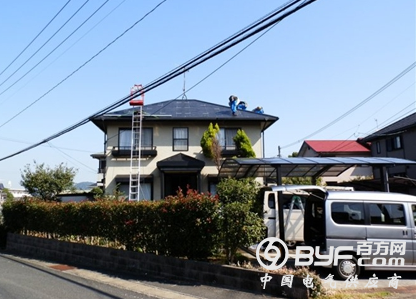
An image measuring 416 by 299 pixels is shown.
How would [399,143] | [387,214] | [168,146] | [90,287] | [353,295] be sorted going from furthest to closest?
[399,143] → [168,146] → [387,214] → [90,287] → [353,295]

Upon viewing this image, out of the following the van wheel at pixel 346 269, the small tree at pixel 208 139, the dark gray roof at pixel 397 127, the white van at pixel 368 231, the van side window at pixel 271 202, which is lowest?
the van wheel at pixel 346 269

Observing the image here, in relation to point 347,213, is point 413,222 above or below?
below

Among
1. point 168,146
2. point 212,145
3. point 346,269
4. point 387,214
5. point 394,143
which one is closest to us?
point 346,269

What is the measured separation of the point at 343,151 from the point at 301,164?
70.0 feet

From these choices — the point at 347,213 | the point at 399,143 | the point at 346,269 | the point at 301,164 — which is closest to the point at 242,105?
the point at 301,164

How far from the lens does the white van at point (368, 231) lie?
7449 mm

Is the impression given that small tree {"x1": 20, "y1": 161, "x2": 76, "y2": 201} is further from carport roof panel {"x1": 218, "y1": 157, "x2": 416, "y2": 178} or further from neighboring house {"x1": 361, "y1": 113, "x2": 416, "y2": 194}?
neighboring house {"x1": 361, "y1": 113, "x2": 416, "y2": 194}

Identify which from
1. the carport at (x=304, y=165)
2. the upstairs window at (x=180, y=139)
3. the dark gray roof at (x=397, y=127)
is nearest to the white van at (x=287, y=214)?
the carport at (x=304, y=165)

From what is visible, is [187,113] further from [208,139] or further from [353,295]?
[353,295]

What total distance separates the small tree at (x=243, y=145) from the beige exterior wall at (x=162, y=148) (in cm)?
80

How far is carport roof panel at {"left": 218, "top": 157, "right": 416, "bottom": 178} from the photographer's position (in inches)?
→ 435

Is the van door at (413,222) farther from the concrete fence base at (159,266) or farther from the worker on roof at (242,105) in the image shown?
the worker on roof at (242,105)

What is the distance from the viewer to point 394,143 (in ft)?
77.8

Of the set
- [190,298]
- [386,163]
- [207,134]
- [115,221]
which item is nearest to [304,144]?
[207,134]
